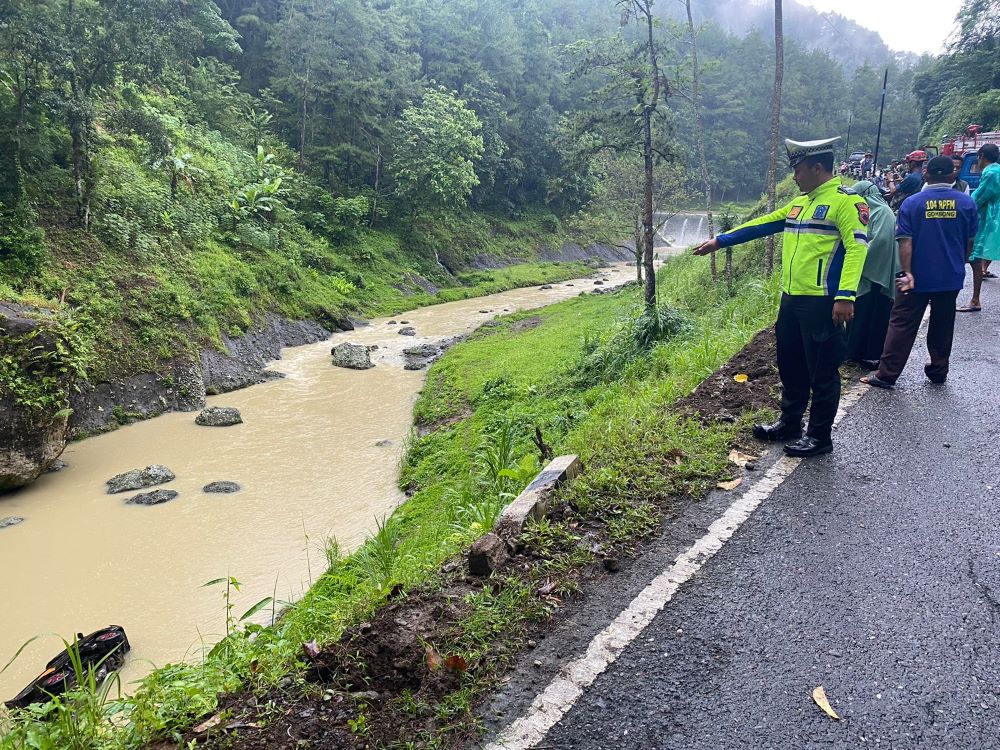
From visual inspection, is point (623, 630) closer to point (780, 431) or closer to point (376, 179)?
point (780, 431)

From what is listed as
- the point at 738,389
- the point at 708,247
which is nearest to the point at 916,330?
the point at 738,389

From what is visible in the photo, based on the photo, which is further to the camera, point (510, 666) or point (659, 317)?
point (659, 317)

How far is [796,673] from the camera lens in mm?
2604

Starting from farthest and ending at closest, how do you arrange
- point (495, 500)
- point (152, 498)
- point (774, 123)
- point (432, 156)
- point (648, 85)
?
point (432, 156), point (774, 123), point (648, 85), point (152, 498), point (495, 500)

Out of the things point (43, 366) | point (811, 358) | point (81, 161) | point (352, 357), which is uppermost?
point (81, 161)

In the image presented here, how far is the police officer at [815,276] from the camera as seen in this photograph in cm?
419

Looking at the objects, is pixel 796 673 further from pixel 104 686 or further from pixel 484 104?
pixel 484 104

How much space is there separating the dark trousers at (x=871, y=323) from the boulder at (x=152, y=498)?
975 centimetres

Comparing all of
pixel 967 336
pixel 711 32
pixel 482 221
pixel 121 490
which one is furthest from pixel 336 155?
pixel 711 32

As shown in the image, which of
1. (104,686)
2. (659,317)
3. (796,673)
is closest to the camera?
(796,673)

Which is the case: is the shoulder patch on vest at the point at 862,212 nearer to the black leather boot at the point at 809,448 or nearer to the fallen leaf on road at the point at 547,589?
the black leather boot at the point at 809,448

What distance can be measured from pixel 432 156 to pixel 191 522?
997 inches

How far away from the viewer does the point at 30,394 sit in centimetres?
1038

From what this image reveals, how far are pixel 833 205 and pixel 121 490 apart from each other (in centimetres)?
1084
